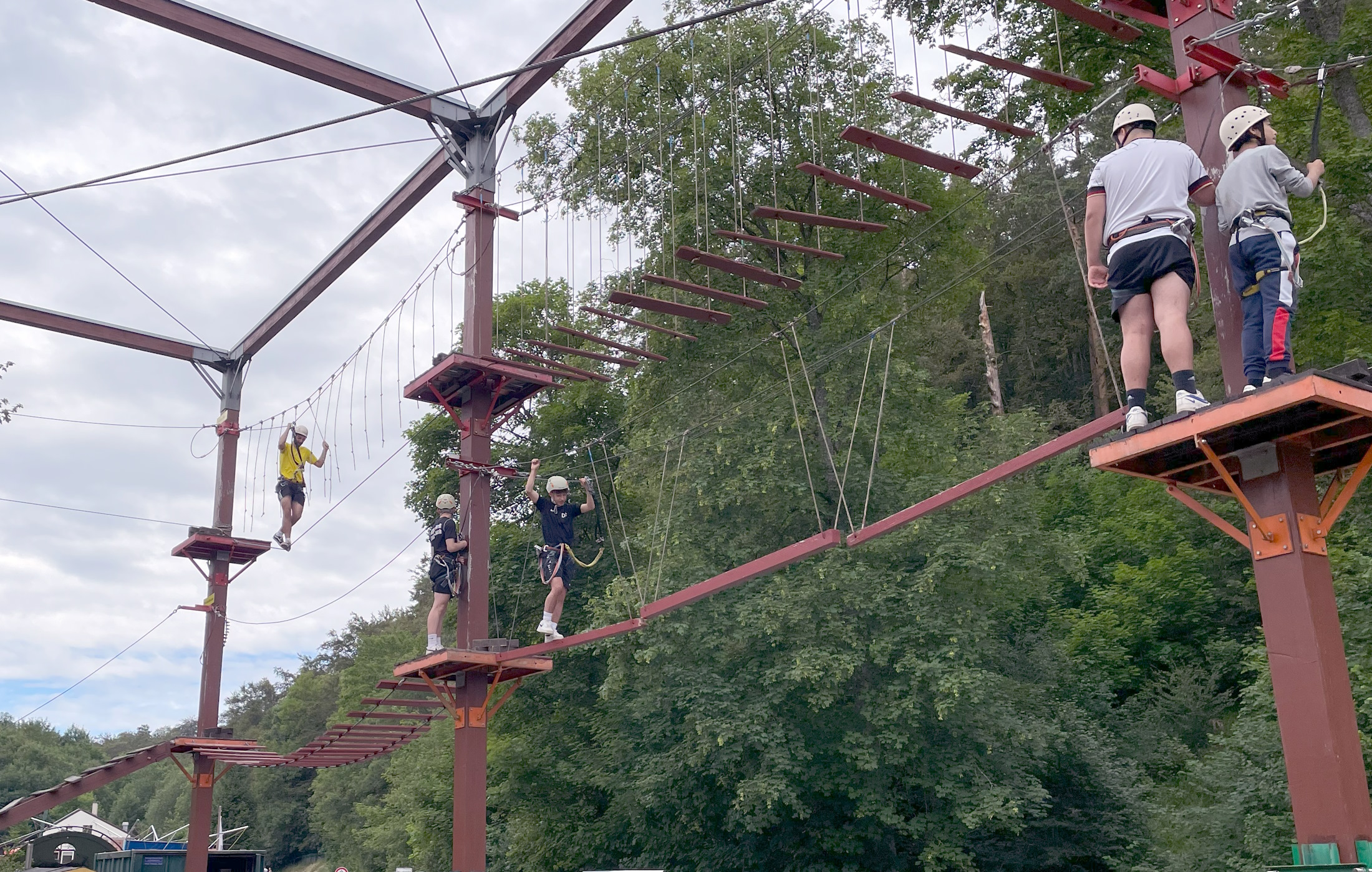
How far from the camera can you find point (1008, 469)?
8133 millimetres

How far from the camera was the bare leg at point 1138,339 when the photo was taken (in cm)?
609

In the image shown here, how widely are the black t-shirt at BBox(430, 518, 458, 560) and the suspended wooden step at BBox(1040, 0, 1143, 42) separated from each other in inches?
326

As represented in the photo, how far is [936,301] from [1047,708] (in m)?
7.19

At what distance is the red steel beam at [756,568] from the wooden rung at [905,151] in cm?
291

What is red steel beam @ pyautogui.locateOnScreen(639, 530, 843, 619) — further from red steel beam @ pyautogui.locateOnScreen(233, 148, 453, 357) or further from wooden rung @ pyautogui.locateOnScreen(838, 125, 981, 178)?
red steel beam @ pyautogui.locateOnScreen(233, 148, 453, 357)

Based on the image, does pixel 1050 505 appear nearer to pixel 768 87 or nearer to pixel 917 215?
pixel 917 215

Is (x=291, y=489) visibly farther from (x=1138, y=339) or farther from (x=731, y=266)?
(x=1138, y=339)

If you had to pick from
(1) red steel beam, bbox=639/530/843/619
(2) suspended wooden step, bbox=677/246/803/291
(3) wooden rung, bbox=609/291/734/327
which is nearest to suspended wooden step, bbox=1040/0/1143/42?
(2) suspended wooden step, bbox=677/246/803/291

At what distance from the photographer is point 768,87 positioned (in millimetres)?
19016

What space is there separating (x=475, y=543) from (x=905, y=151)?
6878 mm

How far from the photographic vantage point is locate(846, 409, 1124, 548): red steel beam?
7.30 m

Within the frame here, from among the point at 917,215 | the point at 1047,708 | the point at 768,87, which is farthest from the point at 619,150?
the point at 1047,708

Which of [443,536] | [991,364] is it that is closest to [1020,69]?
[443,536]

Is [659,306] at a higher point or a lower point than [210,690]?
higher
